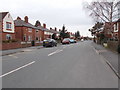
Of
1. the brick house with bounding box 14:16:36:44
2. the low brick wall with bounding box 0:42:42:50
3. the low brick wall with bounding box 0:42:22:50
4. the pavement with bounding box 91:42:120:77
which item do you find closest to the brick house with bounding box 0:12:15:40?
the brick house with bounding box 14:16:36:44

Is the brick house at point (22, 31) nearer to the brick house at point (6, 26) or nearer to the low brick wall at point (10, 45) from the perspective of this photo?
the brick house at point (6, 26)

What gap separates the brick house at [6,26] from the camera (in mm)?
36125

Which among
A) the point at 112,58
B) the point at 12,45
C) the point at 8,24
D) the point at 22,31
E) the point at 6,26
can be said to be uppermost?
the point at 8,24

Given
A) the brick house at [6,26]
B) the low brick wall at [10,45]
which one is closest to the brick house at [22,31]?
the brick house at [6,26]

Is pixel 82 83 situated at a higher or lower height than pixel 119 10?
lower

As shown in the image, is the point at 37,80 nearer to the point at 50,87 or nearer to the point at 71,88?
the point at 50,87

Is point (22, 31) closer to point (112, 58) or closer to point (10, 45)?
point (10, 45)

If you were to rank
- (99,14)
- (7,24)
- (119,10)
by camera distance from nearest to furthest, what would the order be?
(119,10) < (99,14) < (7,24)

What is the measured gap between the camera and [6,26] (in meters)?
37.9

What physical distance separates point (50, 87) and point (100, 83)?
6.34 ft

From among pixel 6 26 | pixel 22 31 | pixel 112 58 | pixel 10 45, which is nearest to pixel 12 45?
pixel 10 45

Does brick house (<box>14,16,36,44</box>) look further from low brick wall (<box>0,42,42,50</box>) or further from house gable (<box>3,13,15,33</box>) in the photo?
low brick wall (<box>0,42,42,50</box>)

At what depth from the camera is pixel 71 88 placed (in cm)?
562

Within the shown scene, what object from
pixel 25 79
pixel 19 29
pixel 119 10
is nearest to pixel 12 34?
pixel 19 29
